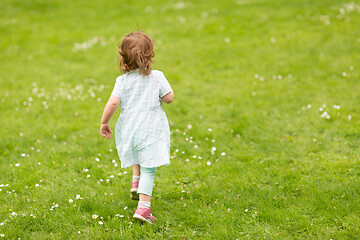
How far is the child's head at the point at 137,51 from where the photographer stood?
14.8ft

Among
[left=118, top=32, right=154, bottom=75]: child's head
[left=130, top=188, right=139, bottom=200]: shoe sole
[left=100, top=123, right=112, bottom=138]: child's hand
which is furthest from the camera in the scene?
[left=130, top=188, right=139, bottom=200]: shoe sole

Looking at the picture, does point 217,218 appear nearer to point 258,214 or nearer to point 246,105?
point 258,214

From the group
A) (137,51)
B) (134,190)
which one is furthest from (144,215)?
(137,51)

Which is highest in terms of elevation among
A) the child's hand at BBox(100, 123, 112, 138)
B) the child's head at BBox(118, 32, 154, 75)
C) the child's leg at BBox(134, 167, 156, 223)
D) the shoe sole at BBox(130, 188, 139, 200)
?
the child's head at BBox(118, 32, 154, 75)

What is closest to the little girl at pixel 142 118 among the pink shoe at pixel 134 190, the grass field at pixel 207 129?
the pink shoe at pixel 134 190

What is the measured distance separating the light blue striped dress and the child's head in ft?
0.46

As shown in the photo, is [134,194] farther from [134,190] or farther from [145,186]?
[145,186]

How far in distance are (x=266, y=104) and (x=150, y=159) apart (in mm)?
4407

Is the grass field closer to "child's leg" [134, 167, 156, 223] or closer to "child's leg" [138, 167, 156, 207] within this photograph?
"child's leg" [134, 167, 156, 223]

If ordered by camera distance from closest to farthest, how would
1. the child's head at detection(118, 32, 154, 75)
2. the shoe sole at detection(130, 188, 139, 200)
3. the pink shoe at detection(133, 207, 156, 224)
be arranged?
the child's head at detection(118, 32, 154, 75), the pink shoe at detection(133, 207, 156, 224), the shoe sole at detection(130, 188, 139, 200)

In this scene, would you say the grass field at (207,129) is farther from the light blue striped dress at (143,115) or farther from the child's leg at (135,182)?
the light blue striped dress at (143,115)

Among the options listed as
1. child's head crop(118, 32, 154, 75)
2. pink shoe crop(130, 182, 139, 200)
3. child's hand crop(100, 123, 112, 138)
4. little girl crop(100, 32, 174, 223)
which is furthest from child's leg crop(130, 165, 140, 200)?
child's head crop(118, 32, 154, 75)

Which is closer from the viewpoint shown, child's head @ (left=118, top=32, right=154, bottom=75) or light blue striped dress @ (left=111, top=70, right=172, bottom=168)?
child's head @ (left=118, top=32, right=154, bottom=75)

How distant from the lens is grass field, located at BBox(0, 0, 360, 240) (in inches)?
191
